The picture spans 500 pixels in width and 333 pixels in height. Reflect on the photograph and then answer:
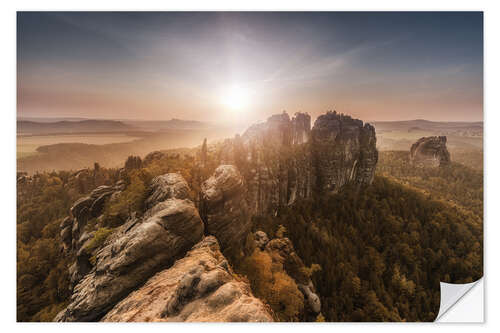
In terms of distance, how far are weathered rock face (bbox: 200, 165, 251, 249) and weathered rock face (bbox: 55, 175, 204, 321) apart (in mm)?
989

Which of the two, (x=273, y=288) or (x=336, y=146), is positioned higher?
(x=336, y=146)

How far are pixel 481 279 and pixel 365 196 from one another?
14218 millimetres

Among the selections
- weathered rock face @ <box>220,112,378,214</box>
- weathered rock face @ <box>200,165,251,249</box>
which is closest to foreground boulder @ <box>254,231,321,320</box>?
weathered rock face @ <box>220,112,378,214</box>

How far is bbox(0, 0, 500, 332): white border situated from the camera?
495 centimetres

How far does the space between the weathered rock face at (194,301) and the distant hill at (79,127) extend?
575 centimetres

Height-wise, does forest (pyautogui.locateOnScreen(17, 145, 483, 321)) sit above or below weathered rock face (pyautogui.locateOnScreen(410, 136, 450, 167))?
below

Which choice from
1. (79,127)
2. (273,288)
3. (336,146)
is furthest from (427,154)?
(79,127)

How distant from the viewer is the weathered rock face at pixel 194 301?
10.6 feet

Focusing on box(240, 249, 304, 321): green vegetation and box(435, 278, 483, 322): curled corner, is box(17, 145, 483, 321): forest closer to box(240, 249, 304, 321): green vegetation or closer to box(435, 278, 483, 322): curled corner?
box(240, 249, 304, 321): green vegetation

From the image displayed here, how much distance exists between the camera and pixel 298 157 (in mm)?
16172

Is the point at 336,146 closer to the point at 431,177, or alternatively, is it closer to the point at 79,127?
the point at 431,177

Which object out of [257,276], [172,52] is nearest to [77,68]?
[172,52]
